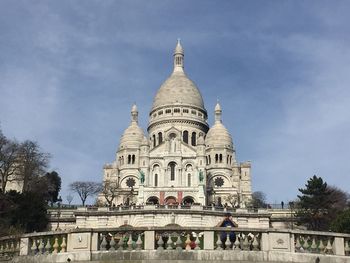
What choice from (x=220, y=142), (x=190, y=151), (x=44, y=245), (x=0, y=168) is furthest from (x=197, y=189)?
(x=44, y=245)

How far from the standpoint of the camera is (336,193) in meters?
73.7

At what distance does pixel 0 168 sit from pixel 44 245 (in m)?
43.0

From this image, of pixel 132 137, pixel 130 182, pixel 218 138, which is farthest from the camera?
pixel 132 137

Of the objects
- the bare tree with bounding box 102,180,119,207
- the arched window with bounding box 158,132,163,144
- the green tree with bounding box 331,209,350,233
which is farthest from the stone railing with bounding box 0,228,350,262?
the arched window with bounding box 158,132,163,144

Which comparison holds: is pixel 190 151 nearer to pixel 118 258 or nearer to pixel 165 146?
pixel 165 146

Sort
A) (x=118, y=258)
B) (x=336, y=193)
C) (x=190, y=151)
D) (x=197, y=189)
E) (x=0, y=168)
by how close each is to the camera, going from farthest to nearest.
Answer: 1. (x=190, y=151)
2. (x=197, y=189)
3. (x=336, y=193)
4. (x=0, y=168)
5. (x=118, y=258)

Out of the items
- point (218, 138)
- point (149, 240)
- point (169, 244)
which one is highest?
point (218, 138)

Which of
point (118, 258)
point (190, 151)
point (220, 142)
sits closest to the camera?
point (118, 258)

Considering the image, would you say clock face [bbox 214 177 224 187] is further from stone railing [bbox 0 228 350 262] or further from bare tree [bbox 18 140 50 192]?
stone railing [bbox 0 228 350 262]

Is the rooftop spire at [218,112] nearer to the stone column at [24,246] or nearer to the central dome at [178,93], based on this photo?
the central dome at [178,93]

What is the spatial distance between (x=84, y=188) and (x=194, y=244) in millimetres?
71453

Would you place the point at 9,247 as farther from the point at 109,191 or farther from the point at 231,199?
the point at 231,199

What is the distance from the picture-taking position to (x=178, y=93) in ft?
350

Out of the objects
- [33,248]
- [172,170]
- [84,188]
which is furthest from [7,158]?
[33,248]
